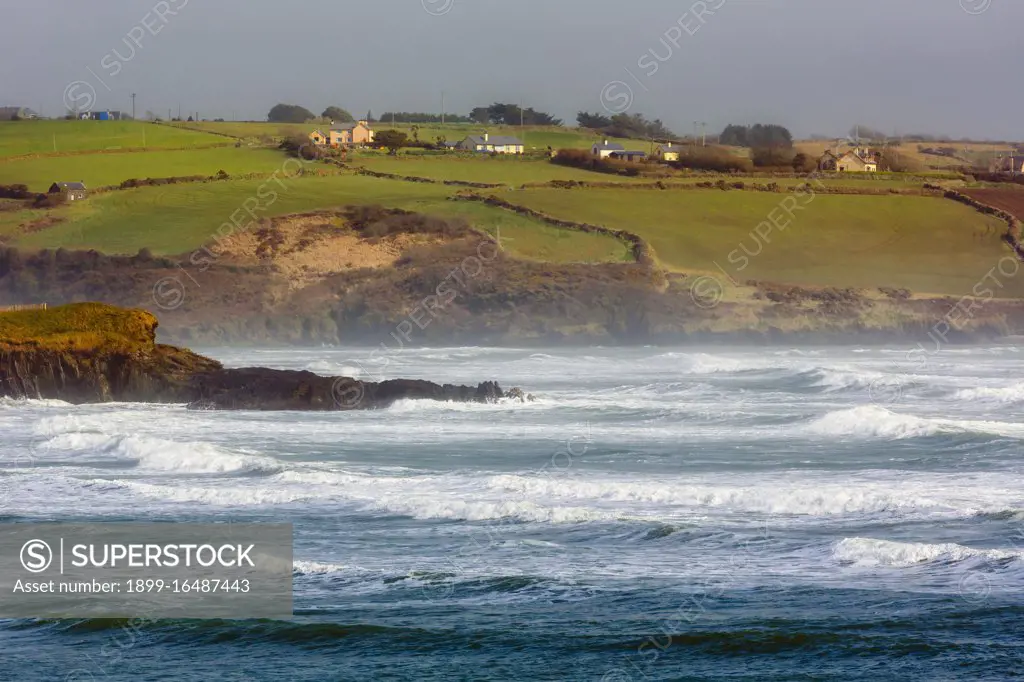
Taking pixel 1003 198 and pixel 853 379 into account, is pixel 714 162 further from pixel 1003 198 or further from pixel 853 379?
pixel 853 379

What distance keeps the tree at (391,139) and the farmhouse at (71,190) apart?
101ft

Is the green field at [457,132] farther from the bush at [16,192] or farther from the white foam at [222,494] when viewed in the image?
the white foam at [222,494]

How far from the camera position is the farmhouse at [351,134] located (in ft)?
387

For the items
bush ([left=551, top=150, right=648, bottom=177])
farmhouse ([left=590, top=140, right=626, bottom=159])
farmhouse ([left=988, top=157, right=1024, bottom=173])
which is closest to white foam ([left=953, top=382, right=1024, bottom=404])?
bush ([left=551, top=150, right=648, bottom=177])

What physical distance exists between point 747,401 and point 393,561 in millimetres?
22013

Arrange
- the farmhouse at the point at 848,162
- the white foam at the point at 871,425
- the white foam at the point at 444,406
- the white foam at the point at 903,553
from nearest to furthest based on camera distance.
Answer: the white foam at the point at 903,553 < the white foam at the point at 871,425 < the white foam at the point at 444,406 < the farmhouse at the point at 848,162

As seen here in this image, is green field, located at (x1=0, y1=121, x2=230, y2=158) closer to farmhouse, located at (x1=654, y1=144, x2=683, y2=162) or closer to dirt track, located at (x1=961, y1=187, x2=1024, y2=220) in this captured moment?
farmhouse, located at (x1=654, y1=144, x2=683, y2=162)

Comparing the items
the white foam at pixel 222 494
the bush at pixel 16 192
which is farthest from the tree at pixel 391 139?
the white foam at pixel 222 494

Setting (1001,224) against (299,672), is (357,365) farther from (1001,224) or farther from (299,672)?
(1001,224)

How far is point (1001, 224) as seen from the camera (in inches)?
3248

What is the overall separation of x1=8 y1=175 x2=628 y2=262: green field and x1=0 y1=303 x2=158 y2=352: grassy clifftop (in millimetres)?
33943

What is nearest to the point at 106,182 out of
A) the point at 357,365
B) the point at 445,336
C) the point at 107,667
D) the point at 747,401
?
the point at 445,336

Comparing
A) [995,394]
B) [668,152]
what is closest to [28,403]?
[995,394]

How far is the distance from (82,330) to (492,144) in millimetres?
76461
